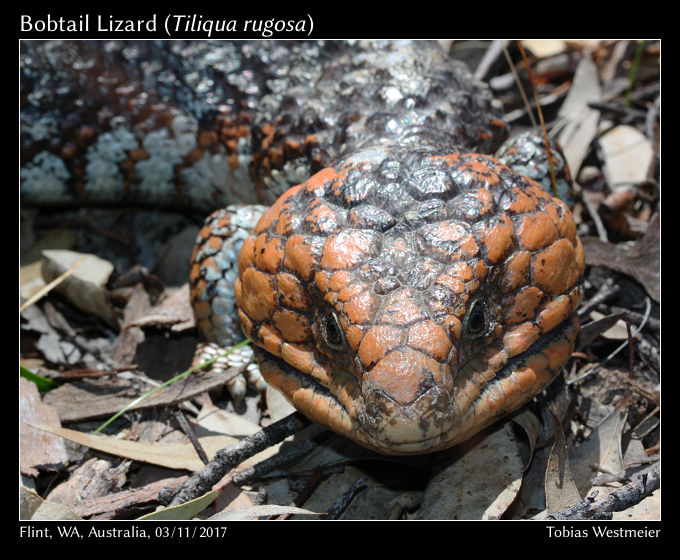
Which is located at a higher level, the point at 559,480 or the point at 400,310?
the point at 400,310

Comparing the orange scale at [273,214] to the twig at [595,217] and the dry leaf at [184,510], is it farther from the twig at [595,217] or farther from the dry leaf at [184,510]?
the twig at [595,217]

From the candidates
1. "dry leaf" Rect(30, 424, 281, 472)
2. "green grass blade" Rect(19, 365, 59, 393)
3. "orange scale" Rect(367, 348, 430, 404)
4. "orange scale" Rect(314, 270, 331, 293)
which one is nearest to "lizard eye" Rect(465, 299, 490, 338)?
"orange scale" Rect(367, 348, 430, 404)

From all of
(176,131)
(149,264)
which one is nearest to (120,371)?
(149,264)

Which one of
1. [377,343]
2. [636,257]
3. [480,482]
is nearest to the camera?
[377,343]

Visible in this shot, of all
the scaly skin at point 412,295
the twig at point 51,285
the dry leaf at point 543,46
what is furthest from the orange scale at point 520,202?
the dry leaf at point 543,46

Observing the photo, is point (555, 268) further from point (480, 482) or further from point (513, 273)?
point (480, 482)

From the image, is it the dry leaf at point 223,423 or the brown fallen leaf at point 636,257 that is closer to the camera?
the dry leaf at point 223,423

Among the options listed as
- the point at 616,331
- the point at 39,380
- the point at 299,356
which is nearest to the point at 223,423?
the point at 299,356
